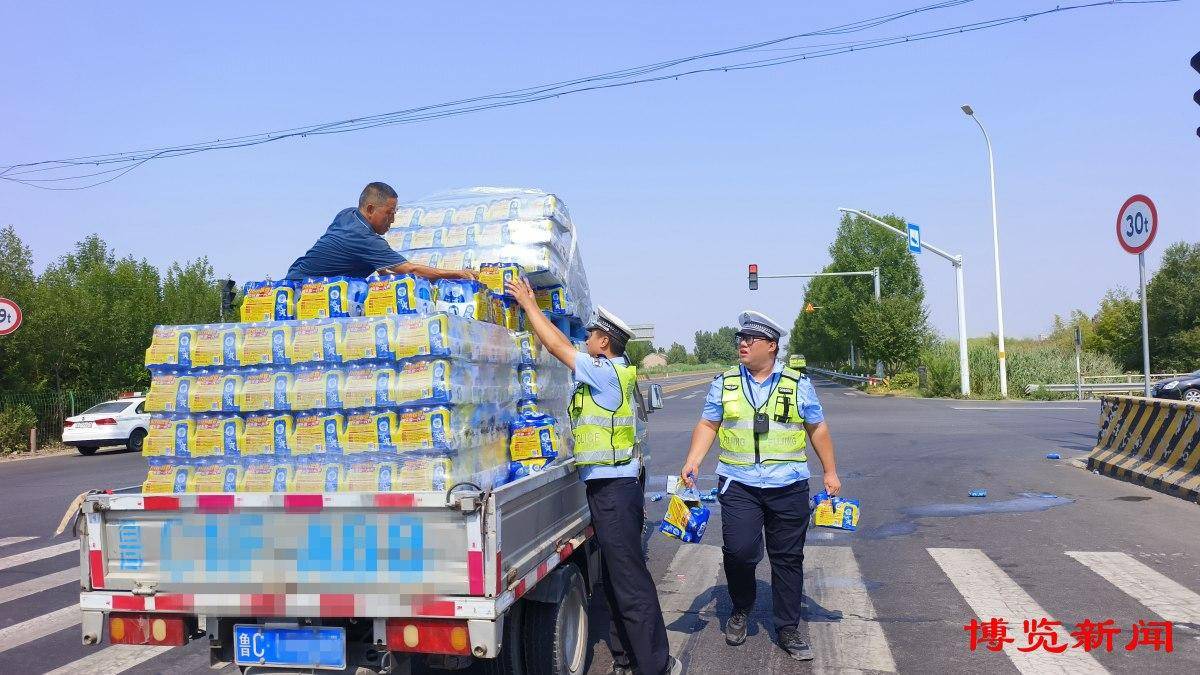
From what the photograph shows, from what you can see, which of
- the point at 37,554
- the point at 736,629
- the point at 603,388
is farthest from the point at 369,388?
the point at 37,554

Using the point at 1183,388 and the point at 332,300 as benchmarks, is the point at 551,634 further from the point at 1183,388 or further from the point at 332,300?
the point at 1183,388

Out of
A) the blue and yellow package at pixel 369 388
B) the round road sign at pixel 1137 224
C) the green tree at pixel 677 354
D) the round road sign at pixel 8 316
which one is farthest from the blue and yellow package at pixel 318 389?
the green tree at pixel 677 354

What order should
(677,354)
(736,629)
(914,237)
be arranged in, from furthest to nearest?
(677,354) < (914,237) < (736,629)

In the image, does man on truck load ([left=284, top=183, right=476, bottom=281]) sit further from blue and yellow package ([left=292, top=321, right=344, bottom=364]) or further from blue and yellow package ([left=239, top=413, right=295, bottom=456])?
blue and yellow package ([left=239, top=413, right=295, bottom=456])

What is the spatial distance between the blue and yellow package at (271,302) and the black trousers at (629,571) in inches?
70.2

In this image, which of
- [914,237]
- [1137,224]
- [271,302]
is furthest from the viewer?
[914,237]

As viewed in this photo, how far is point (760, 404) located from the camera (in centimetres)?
537

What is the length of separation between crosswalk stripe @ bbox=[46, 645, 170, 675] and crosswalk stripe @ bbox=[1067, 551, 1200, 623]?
20.6 ft

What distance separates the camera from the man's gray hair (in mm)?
5375

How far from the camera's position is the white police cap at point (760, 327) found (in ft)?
17.6

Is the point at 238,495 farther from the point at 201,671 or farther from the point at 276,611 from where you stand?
the point at 201,671

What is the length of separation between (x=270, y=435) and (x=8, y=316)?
65.9 ft

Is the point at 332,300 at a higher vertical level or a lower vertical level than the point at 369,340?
higher

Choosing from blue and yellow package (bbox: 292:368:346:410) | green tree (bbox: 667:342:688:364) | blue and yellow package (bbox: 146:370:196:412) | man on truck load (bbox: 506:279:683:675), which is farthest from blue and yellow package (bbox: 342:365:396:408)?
green tree (bbox: 667:342:688:364)
